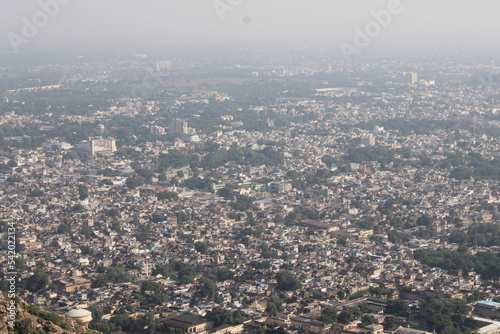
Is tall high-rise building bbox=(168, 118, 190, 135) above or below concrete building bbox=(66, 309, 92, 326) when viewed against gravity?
below

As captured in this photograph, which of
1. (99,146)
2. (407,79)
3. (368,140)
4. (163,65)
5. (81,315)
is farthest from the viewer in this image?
(163,65)

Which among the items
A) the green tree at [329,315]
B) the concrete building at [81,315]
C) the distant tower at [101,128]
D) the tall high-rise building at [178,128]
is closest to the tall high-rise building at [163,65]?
the distant tower at [101,128]

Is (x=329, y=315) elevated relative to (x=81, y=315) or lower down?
lower down

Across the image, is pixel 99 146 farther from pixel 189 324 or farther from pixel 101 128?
pixel 189 324

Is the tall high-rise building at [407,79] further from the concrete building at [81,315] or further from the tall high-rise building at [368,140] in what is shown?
the concrete building at [81,315]

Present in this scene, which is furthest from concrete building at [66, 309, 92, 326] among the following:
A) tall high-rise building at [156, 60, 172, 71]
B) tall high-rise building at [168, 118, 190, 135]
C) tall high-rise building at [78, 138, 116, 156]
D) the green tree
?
tall high-rise building at [156, 60, 172, 71]

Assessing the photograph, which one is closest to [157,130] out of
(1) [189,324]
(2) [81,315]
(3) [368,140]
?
(3) [368,140]

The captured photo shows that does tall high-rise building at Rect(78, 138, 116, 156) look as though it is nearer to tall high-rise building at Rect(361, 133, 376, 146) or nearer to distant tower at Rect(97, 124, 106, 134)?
distant tower at Rect(97, 124, 106, 134)

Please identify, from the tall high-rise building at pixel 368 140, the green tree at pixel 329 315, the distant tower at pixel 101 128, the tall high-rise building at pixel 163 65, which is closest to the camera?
the green tree at pixel 329 315

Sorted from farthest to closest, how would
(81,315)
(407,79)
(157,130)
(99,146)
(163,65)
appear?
1. (163,65)
2. (407,79)
3. (157,130)
4. (99,146)
5. (81,315)

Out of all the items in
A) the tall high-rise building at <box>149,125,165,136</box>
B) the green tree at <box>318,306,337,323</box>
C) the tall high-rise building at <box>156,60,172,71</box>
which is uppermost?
the green tree at <box>318,306,337,323</box>

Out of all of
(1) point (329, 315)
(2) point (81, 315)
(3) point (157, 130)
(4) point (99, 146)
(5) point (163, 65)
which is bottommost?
(5) point (163, 65)

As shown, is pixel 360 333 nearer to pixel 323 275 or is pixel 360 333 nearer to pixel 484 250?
pixel 323 275

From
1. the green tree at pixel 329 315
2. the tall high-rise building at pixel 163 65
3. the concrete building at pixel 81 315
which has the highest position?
the concrete building at pixel 81 315
